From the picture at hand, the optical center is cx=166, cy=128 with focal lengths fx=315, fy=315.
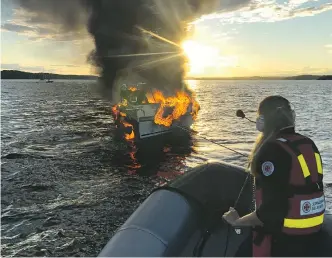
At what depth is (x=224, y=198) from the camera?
16.1ft

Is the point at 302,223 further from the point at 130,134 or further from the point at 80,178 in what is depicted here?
the point at 130,134

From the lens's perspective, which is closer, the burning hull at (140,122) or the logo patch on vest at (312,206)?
the logo patch on vest at (312,206)

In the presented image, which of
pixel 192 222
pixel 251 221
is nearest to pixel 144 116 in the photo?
pixel 192 222

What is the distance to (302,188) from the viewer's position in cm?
283

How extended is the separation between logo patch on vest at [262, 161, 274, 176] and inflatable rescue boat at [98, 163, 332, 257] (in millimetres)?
1240

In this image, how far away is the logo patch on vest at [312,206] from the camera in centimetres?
288

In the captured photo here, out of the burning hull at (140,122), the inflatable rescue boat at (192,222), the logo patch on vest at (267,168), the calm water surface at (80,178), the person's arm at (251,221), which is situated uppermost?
the logo patch on vest at (267,168)

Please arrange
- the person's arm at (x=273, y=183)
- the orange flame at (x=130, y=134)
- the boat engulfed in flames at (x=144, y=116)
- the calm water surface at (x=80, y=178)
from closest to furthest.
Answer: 1. the person's arm at (x=273, y=183)
2. the calm water surface at (x=80, y=178)
3. the boat engulfed in flames at (x=144, y=116)
4. the orange flame at (x=130, y=134)

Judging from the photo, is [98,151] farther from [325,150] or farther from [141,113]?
[325,150]

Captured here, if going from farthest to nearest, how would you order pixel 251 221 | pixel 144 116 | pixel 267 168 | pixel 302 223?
pixel 144 116 → pixel 251 221 → pixel 302 223 → pixel 267 168

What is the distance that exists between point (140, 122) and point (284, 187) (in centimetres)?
2015

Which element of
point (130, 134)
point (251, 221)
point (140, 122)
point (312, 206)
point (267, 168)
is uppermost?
point (267, 168)

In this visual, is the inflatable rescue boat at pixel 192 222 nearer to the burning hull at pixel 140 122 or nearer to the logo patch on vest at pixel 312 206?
the logo patch on vest at pixel 312 206

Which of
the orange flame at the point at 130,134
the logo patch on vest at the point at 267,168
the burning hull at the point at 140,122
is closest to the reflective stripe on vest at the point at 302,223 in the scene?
the logo patch on vest at the point at 267,168
